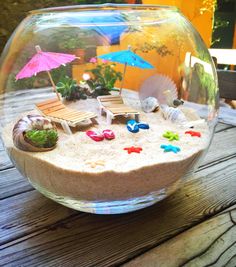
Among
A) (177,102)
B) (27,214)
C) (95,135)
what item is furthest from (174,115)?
(27,214)

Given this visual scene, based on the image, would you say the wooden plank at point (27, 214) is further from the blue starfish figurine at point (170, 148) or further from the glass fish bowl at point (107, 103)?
the blue starfish figurine at point (170, 148)

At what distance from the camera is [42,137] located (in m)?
0.46

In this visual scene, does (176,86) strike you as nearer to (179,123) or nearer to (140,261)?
(179,123)

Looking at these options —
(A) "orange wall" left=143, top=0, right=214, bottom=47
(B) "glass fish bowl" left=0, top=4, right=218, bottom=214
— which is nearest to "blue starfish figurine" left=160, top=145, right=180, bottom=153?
(B) "glass fish bowl" left=0, top=4, right=218, bottom=214

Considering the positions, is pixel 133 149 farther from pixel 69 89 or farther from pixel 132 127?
pixel 69 89

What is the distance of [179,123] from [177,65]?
0.09 m

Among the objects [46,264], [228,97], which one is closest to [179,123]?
[46,264]

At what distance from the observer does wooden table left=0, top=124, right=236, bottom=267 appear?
41cm

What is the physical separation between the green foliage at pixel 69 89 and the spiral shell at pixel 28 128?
0.10m

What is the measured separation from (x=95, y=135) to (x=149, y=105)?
5.2 inches

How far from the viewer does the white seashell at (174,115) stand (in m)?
0.56

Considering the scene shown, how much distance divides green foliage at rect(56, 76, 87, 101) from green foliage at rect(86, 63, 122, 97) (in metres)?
0.02

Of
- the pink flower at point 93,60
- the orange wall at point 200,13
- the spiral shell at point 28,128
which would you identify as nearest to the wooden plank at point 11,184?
the spiral shell at point 28,128

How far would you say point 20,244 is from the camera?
1.43 ft
